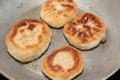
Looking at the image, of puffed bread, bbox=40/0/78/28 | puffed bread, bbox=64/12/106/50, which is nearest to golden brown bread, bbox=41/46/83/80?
puffed bread, bbox=64/12/106/50

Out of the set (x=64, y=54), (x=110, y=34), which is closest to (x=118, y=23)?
(x=110, y=34)

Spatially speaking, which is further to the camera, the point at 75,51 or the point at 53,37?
the point at 53,37

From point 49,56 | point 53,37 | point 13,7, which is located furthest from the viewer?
point 13,7

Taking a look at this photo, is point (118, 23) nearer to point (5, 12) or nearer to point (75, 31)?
point (75, 31)

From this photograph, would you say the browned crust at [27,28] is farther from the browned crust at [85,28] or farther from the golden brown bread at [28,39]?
the browned crust at [85,28]

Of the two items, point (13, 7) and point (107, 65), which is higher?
point (13, 7)

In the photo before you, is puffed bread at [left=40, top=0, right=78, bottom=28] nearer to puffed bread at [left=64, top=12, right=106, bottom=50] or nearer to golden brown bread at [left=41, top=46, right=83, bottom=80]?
puffed bread at [left=64, top=12, right=106, bottom=50]
